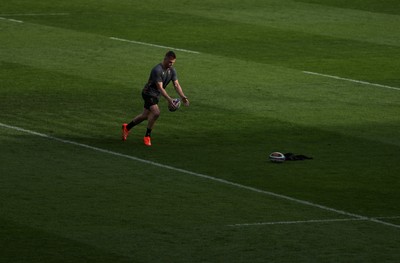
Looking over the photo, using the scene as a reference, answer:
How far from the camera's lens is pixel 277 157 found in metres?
24.3

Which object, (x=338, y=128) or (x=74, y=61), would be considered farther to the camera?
(x=74, y=61)

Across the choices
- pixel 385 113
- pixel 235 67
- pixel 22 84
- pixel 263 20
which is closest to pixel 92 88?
pixel 22 84

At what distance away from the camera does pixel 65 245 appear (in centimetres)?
1844

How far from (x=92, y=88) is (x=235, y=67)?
457cm

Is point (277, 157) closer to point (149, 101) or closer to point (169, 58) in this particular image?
point (169, 58)

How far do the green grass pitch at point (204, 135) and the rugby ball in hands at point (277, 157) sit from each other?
103 mm

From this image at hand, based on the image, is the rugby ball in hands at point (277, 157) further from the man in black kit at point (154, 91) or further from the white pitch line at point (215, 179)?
the man in black kit at point (154, 91)

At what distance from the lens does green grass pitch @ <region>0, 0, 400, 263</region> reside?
62.7ft

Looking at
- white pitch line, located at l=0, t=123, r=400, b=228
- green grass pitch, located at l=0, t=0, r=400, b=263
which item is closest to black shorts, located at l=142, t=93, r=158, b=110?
green grass pitch, located at l=0, t=0, r=400, b=263

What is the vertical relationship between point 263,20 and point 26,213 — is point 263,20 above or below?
above

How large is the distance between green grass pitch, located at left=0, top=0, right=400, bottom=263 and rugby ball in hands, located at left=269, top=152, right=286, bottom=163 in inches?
4.1

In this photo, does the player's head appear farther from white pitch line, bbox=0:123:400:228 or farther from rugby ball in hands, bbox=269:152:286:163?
rugby ball in hands, bbox=269:152:286:163

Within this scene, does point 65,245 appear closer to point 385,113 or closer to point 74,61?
point 385,113

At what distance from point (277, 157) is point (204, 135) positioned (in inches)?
113
